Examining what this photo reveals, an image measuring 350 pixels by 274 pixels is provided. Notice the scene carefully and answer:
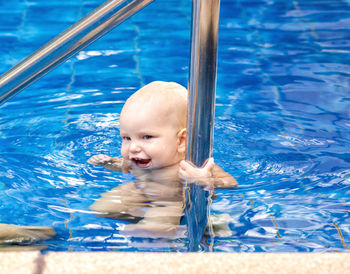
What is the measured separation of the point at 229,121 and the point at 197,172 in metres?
1.34

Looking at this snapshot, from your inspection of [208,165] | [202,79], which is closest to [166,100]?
[208,165]

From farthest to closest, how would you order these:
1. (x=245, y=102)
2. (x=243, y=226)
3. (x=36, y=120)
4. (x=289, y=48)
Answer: (x=289, y=48), (x=245, y=102), (x=36, y=120), (x=243, y=226)

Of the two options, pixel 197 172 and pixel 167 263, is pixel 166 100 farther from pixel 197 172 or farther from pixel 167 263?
pixel 167 263

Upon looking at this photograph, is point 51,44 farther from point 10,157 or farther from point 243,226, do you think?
point 10,157

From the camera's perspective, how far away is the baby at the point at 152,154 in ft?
6.07

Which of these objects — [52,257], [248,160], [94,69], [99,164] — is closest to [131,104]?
[99,164]

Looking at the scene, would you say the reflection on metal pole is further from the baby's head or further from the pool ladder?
the baby's head

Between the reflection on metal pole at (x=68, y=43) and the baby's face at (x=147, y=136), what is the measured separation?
77 cm

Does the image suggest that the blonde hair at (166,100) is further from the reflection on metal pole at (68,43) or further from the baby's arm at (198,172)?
the reflection on metal pole at (68,43)

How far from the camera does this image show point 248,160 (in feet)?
7.32

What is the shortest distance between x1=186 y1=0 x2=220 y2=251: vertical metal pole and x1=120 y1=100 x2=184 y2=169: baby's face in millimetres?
579

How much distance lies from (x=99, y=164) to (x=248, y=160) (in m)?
0.55

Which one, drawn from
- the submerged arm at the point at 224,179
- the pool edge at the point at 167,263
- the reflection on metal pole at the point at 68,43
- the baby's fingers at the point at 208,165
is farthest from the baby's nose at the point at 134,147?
the pool edge at the point at 167,263

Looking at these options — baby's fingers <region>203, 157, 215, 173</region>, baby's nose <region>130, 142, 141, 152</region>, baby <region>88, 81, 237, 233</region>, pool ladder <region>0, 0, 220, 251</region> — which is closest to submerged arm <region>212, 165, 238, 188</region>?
baby <region>88, 81, 237, 233</region>
